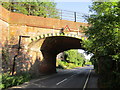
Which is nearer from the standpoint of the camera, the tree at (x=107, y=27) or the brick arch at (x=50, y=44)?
the tree at (x=107, y=27)

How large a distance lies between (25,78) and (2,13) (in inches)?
290

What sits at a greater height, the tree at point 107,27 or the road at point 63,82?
the tree at point 107,27

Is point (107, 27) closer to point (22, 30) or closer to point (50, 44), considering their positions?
point (22, 30)

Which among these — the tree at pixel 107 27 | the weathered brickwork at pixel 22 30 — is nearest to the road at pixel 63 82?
the weathered brickwork at pixel 22 30

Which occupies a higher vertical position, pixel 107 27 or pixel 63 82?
pixel 107 27

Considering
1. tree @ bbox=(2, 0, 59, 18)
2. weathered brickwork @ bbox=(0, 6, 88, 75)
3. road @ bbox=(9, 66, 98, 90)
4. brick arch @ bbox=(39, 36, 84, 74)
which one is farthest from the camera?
tree @ bbox=(2, 0, 59, 18)

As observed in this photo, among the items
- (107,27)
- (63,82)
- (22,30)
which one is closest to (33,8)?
(22,30)

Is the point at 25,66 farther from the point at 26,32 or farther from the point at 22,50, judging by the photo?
the point at 26,32

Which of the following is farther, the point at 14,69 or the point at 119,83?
the point at 14,69

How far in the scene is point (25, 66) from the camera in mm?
15570

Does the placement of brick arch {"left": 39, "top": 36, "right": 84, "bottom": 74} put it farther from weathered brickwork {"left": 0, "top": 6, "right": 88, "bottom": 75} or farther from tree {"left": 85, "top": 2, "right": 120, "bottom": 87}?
tree {"left": 85, "top": 2, "right": 120, "bottom": 87}

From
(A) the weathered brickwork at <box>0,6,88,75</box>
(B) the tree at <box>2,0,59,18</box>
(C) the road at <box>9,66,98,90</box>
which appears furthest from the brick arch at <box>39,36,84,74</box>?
(B) the tree at <box>2,0,59,18</box>

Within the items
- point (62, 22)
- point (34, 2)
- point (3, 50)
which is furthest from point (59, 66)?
point (3, 50)

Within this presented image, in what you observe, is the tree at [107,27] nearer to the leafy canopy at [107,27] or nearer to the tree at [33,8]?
the leafy canopy at [107,27]
